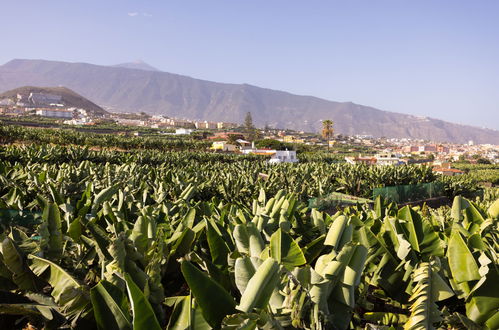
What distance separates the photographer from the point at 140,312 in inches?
47.9

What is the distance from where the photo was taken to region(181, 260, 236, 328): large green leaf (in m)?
1.30

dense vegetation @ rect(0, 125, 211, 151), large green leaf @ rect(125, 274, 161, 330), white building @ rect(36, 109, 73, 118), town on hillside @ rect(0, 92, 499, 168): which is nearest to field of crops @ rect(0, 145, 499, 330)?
large green leaf @ rect(125, 274, 161, 330)

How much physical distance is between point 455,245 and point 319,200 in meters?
10.2

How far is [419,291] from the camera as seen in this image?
1.52 m

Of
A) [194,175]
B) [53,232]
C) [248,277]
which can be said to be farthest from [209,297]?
[194,175]

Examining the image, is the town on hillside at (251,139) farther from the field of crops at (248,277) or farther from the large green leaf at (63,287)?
the large green leaf at (63,287)

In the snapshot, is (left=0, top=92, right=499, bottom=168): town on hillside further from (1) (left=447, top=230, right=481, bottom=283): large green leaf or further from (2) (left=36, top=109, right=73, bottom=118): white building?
(1) (left=447, top=230, right=481, bottom=283): large green leaf

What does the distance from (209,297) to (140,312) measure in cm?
24

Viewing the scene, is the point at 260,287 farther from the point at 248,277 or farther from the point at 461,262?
the point at 461,262

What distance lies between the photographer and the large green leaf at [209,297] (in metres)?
1.30

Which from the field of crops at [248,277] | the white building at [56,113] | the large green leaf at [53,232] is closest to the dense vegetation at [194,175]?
the large green leaf at [53,232]

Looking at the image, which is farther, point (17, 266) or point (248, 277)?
point (17, 266)

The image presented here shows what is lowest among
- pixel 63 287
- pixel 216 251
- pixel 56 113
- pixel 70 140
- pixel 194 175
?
pixel 70 140

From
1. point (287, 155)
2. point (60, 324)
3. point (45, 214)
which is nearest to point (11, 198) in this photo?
point (45, 214)
